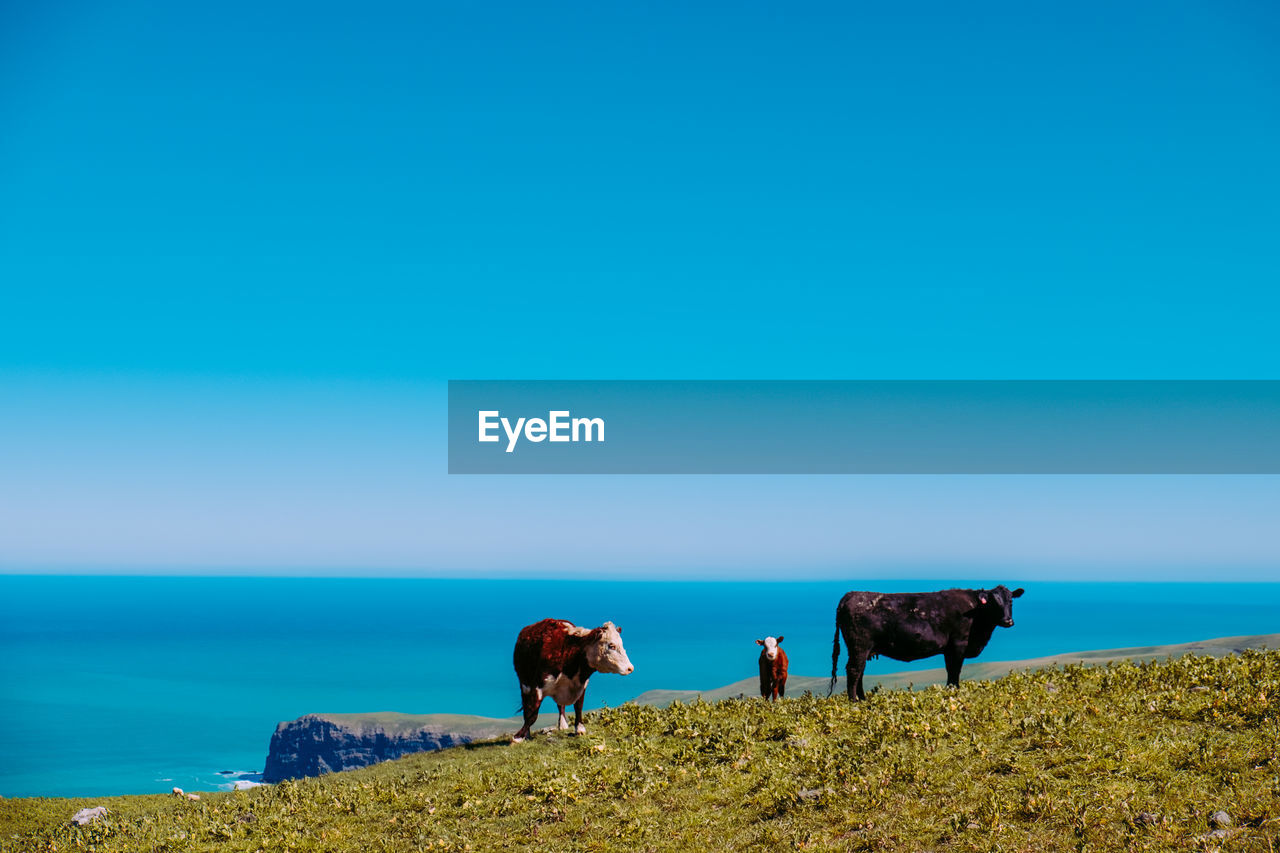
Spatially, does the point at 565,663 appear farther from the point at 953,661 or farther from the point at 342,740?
the point at 342,740

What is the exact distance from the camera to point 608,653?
20.3m

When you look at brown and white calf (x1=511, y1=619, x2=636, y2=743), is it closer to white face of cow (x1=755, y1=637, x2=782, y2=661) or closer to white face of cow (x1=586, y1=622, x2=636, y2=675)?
white face of cow (x1=586, y1=622, x2=636, y2=675)

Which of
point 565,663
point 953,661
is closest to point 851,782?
point 953,661

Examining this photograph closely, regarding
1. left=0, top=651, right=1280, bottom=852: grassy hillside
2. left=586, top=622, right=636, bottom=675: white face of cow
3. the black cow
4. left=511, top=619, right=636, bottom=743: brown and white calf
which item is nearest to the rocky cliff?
left=511, top=619, right=636, bottom=743: brown and white calf

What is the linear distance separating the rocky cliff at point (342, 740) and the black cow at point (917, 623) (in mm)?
117470

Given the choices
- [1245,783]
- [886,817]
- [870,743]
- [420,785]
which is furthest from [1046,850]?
[420,785]

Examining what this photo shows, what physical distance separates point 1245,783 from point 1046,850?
3.29m

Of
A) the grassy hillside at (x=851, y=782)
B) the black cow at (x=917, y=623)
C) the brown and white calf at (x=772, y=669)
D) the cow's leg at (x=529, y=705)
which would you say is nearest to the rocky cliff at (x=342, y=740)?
the brown and white calf at (x=772, y=669)

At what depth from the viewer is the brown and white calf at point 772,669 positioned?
80.2 ft

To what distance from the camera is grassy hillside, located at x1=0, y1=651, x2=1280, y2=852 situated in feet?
40.7

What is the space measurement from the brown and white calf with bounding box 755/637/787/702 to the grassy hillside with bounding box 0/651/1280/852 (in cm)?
342

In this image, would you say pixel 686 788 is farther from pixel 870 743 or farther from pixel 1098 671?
pixel 1098 671

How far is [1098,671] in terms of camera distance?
1942 centimetres

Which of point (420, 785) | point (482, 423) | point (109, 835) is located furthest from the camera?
point (482, 423)
